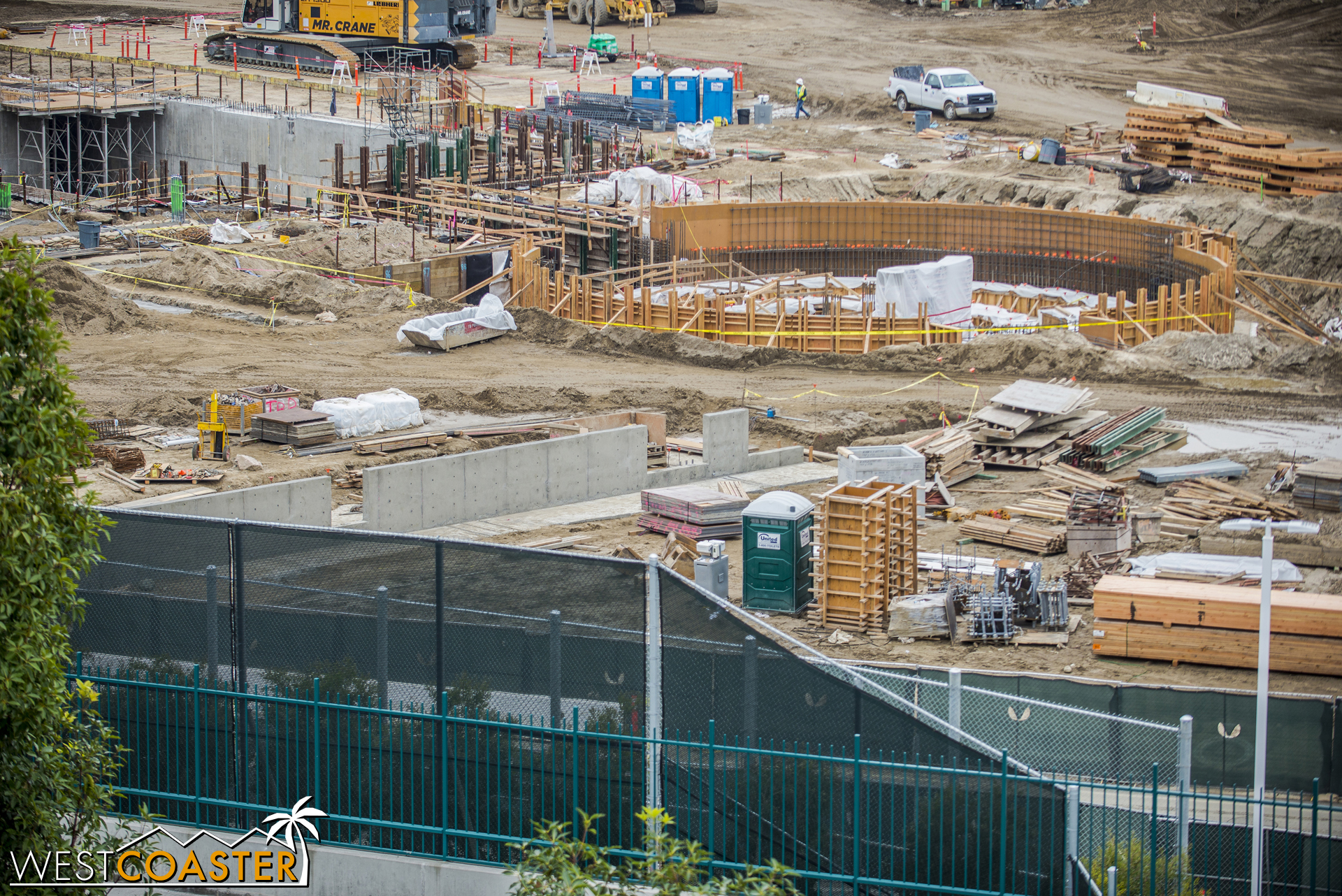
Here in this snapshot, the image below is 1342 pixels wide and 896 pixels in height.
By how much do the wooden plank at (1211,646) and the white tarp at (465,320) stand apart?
1852 cm

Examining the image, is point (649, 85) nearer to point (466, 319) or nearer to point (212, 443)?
point (466, 319)

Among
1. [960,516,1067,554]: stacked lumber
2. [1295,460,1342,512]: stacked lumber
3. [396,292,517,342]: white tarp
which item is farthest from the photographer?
[396,292,517,342]: white tarp

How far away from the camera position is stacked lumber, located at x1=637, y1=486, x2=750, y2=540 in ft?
72.3

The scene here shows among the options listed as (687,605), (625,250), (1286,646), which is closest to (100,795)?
(687,605)

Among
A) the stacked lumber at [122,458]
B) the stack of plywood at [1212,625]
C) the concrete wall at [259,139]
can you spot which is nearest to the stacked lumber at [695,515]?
the stack of plywood at [1212,625]

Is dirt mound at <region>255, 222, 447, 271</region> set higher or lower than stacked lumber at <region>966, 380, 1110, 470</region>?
higher

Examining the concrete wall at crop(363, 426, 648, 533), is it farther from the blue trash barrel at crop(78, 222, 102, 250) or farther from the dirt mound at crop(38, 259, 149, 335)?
the blue trash barrel at crop(78, 222, 102, 250)

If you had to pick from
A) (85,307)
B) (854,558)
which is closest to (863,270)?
(85,307)

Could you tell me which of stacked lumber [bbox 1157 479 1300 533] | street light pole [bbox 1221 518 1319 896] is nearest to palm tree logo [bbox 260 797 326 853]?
street light pole [bbox 1221 518 1319 896]

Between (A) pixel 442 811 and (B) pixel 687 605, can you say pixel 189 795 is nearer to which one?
(A) pixel 442 811

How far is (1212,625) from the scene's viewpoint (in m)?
16.9

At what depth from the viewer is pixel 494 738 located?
1118 cm

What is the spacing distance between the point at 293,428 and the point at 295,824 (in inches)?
571

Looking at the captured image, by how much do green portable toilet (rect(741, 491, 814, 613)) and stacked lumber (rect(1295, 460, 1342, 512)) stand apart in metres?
8.47
